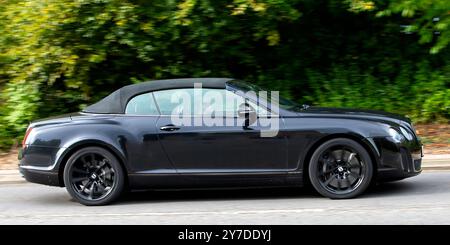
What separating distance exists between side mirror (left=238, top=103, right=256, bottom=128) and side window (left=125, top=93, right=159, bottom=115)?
97cm

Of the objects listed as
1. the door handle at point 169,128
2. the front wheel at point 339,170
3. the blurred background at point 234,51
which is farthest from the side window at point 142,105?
the blurred background at point 234,51

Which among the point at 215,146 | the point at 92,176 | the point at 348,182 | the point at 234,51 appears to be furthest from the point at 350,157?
the point at 234,51

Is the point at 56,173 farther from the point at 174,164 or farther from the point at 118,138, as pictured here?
the point at 174,164

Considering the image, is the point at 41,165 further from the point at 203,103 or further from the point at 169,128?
the point at 203,103

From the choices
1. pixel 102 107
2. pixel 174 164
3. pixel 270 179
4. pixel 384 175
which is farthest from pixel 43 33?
pixel 384 175

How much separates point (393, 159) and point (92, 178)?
3.37 m

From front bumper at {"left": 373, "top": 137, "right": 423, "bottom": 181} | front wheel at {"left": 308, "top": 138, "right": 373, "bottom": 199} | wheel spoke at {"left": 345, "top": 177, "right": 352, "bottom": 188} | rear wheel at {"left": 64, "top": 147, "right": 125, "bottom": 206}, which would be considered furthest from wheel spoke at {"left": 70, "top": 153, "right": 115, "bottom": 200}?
front bumper at {"left": 373, "top": 137, "right": 423, "bottom": 181}

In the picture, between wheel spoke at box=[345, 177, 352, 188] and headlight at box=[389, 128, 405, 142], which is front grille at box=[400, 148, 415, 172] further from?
wheel spoke at box=[345, 177, 352, 188]

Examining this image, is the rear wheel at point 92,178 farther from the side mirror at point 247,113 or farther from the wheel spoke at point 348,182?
the wheel spoke at point 348,182

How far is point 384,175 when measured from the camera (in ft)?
24.4

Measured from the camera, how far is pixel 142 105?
7.84 meters

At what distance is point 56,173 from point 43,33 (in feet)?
14.1

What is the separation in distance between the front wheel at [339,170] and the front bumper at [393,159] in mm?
157

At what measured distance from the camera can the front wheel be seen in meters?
7.42
